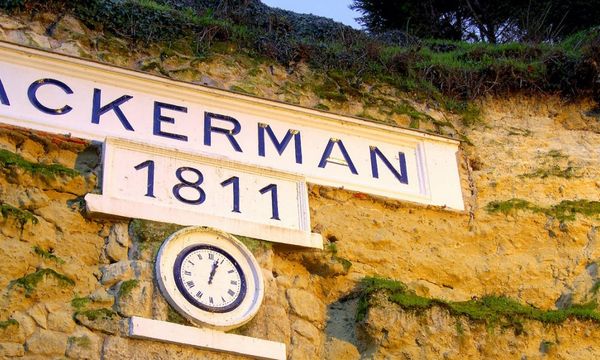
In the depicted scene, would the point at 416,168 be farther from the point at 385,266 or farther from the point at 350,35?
Result: the point at 350,35

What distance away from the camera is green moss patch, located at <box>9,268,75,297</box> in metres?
8.25

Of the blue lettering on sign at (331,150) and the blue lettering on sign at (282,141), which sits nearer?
the blue lettering on sign at (282,141)

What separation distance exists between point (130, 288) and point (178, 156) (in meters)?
1.29

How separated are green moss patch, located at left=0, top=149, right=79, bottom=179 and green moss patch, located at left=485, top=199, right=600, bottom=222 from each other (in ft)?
11.2

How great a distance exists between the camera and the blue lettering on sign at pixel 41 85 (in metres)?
9.36

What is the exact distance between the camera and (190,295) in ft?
28.2

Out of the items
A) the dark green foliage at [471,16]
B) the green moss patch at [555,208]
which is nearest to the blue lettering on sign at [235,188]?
the green moss patch at [555,208]

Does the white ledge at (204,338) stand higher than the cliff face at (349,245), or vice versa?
the cliff face at (349,245)

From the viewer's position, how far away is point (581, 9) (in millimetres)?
15523

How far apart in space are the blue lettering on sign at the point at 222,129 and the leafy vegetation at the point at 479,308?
1.48m

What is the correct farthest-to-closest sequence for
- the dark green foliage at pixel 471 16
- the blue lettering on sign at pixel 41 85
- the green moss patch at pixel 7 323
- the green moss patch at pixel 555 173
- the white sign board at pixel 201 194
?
the dark green foliage at pixel 471 16 → the green moss patch at pixel 555 173 → the blue lettering on sign at pixel 41 85 → the white sign board at pixel 201 194 → the green moss patch at pixel 7 323

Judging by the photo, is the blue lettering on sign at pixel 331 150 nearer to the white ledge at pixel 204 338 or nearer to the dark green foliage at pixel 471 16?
the white ledge at pixel 204 338

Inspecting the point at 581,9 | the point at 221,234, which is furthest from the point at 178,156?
the point at 581,9

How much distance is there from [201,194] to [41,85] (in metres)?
1.43
